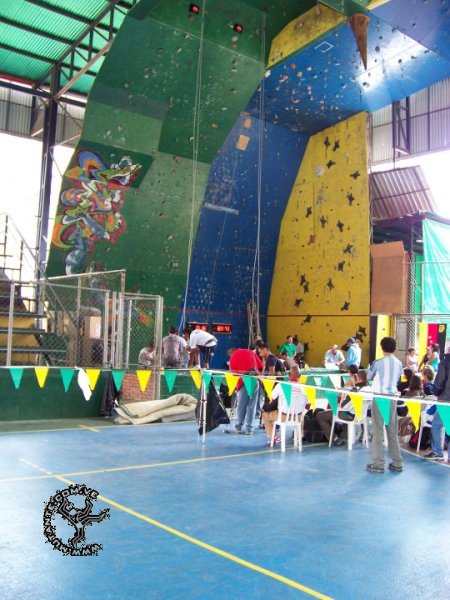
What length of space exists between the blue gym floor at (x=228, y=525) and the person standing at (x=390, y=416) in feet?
0.67

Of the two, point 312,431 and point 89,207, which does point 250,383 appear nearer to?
point 312,431

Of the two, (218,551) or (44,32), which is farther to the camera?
(44,32)

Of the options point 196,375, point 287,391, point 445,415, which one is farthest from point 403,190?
point 445,415

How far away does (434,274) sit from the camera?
17.1 m

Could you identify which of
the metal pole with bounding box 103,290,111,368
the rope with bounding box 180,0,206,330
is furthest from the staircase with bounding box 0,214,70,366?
the rope with bounding box 180,0,206,330

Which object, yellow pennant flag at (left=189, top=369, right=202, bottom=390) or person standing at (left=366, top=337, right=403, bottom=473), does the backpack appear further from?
person standing at (left=366, top=337, right=403, bottom=473)

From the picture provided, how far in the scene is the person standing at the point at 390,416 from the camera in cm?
716

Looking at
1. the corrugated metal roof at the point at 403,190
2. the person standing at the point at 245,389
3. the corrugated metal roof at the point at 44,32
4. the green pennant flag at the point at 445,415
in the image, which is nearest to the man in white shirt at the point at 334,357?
the corrugated metal roof at the point at 403,190

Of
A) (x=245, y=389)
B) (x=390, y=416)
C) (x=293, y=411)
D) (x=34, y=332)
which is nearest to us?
(x=390, y=416)

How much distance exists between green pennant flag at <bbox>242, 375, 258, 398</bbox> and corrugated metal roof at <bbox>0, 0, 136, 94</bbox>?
11.7m

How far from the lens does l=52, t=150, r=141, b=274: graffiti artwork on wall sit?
1386 cm

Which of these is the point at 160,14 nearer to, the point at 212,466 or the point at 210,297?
the point at 210,297

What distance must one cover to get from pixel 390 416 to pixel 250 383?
2.63 meters

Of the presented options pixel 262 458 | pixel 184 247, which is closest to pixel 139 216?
pixel 184 247
